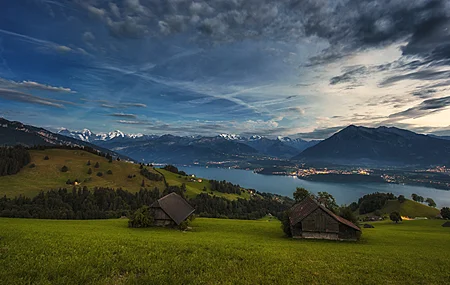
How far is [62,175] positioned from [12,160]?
2284 centimetres

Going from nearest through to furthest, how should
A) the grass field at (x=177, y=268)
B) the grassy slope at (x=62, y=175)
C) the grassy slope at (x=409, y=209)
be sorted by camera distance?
the grass field at (x=177, y=268) < the grassy slope at (x=409, y=209) < the grassy slope at (x=62, y=175)

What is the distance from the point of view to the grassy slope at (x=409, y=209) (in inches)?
4048

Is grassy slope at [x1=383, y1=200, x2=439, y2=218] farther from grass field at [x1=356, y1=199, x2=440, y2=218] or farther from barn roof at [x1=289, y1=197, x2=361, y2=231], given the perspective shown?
barn roof at [x1=289, y1=197, x2=361, y2=231]

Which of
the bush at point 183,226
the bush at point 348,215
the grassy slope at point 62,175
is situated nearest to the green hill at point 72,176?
the grassy slope at point 62,175

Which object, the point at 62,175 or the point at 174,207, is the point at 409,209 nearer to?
the point at 174,207

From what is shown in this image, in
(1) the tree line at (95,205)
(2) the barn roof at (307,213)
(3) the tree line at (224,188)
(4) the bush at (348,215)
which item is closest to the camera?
(2) the barn roof at (307,213)

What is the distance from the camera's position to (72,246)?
15.6 meters

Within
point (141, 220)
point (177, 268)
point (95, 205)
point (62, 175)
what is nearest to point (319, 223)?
point (177, 268)

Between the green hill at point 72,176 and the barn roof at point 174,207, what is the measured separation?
87119 millimetres

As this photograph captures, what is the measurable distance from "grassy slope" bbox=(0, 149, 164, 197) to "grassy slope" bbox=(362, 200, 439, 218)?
12128 centimetres

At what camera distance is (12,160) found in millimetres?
117375

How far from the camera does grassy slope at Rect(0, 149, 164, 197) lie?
10638 centimetres

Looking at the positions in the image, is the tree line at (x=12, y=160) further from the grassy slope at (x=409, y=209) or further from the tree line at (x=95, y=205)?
the grassy slope at (x=409, y=209)

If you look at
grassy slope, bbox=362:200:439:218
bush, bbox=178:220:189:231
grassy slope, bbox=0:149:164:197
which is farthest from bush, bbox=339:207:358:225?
grassy slope, bbox=0:149:164:197
